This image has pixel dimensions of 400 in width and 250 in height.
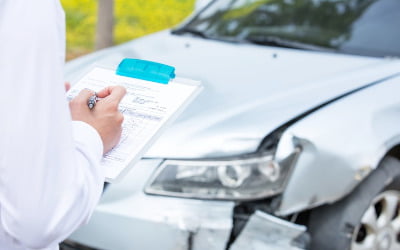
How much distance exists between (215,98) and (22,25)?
1670mm

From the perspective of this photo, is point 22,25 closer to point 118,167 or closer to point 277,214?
point 118,167

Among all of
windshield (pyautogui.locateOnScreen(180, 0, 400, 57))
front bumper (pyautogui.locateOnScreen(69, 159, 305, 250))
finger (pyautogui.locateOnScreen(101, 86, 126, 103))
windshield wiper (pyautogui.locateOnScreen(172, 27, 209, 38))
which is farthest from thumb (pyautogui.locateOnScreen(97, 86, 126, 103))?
windshield wiper (pyautogui.locateOnScreen(172, 27, 209, 38))

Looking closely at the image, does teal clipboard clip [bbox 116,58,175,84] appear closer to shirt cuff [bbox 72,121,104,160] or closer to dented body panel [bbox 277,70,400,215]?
shirt cuff [bbox 72,121,104,160]

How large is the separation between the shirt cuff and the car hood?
3.78 ft

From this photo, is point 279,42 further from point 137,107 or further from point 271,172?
point 137,107

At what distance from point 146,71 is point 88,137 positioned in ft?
1.11

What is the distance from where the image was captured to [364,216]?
2412 millimetres

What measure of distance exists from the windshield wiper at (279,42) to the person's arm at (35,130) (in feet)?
7.33

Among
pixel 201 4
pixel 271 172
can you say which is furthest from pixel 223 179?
pixel 201 4

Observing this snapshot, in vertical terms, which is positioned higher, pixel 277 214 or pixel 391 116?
pixel 391 116

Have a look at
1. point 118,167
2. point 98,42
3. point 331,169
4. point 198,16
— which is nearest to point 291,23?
point 198,16

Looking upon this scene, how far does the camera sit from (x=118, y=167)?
1182 mm

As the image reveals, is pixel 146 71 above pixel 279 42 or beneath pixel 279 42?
above

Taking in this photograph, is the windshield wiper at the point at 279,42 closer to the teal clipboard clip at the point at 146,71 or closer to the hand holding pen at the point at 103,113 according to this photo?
the teal clipboard clip at the point at 146,71
